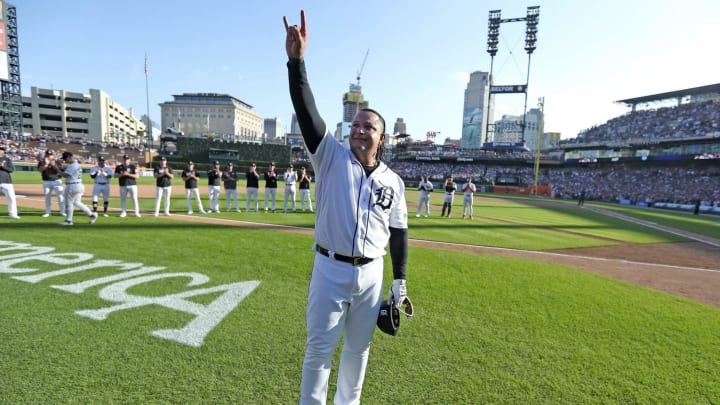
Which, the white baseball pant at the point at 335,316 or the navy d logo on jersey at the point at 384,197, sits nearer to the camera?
the white baseball pant at the point at 335,316

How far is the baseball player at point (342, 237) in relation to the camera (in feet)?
6.98

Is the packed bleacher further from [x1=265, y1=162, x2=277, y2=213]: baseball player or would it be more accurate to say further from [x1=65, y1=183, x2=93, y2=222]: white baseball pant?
[x1=65, y1=183, x2=93, y2=222]: white baseball pant

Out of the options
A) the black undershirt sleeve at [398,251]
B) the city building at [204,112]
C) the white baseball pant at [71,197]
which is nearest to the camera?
the black undershirt sleeve at [398,251]

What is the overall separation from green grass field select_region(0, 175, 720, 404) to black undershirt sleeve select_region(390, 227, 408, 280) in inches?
44.0

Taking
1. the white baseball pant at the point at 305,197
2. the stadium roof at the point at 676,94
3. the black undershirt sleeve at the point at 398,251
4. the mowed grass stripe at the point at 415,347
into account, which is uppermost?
the stadium roof at the point at 676,94

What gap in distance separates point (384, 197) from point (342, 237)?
0.43 metres

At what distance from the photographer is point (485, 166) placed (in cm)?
6116

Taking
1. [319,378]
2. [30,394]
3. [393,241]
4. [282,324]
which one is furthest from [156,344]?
[393,241]

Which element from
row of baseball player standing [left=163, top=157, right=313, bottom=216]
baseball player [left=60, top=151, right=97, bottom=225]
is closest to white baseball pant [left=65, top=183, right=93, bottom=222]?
baseball player [left=60, top=151, right=97, bottom=225]

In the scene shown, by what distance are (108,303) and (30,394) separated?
1801mm

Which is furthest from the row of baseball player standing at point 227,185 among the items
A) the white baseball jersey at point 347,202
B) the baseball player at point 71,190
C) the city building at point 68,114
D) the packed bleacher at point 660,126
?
the city building at point 68,114

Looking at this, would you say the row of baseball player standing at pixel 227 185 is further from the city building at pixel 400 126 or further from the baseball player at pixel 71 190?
the city building at pixel 400 126

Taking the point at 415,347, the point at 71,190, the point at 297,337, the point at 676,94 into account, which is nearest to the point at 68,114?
the point at 71,190

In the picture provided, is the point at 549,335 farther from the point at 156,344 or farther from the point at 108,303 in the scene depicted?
the point at 108,303
